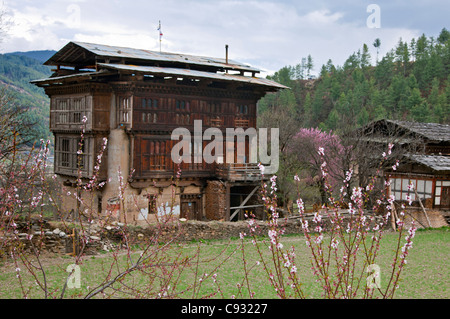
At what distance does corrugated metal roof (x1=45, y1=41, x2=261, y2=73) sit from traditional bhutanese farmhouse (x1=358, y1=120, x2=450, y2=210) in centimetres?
1107

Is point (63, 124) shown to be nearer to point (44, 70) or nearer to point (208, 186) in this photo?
point (208, 186)

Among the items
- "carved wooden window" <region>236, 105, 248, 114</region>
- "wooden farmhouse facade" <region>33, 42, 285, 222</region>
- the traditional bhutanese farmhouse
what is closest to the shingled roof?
→ the traditional bhutanese farmhouse

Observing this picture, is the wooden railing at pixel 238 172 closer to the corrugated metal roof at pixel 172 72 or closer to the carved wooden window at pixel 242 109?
the carved wooden window at pixel 242 109

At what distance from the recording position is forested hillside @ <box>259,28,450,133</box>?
241 ft

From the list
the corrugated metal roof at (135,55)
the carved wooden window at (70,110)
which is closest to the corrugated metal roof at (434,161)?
the corrugated metal roof at (135,55)

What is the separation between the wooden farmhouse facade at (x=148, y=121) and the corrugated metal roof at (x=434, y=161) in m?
10.4

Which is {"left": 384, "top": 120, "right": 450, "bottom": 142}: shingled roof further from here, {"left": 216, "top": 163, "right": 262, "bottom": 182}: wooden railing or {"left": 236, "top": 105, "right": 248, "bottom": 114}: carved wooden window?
{"left": 216, "top": 163, "right": 262, "bottom": 182}: wooden railing

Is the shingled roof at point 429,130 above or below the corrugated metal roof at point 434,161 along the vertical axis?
above

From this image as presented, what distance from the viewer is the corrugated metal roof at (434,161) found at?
95.5 feet

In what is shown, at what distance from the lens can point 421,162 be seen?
2955 cm

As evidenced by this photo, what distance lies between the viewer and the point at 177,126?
29.0 m

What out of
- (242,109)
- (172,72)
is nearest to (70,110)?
(172,72)
